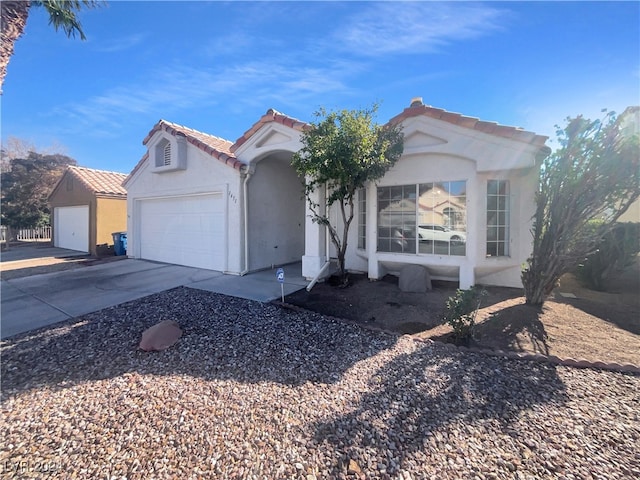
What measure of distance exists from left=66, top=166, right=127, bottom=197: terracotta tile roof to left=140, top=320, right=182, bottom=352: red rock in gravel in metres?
14.8

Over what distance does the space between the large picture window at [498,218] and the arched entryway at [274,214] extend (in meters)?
5.34

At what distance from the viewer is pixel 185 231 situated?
11297mm

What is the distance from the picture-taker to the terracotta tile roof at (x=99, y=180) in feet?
53.0

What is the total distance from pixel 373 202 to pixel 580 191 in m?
4.37

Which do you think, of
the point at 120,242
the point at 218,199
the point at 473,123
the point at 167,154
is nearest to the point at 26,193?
the point at 120,242

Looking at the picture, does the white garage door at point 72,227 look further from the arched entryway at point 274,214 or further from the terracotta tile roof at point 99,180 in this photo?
the arched entryway at point 274,214

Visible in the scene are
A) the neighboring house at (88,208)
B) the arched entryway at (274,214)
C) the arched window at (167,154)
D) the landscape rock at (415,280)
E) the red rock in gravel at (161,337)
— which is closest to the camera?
the red rock in gravel at (161,337)

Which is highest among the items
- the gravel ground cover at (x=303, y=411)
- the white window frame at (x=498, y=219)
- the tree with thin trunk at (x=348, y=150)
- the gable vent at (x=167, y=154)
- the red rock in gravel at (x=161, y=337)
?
the gable vent at (x=167, y=154)

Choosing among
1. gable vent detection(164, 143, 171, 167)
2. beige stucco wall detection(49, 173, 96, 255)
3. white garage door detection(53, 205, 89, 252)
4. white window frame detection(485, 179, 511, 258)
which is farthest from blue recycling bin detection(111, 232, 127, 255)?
white window frame detection(485, 179, 511, 258)

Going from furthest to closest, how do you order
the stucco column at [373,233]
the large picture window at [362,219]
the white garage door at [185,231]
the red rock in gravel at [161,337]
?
the white garage door at [185,231] → the large picture window at [362,219] → the stucco column at [373,233] → the red rock in gravel at [161,337]

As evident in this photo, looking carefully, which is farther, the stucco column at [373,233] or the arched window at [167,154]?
the arched window at [167,154]

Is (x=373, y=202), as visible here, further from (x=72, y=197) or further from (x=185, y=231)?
(x=72, y=197)

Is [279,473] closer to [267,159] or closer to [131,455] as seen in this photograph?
[131,455]

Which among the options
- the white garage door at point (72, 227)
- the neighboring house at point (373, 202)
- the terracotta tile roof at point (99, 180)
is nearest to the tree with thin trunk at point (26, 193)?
the white garage door at point (72, 227)
